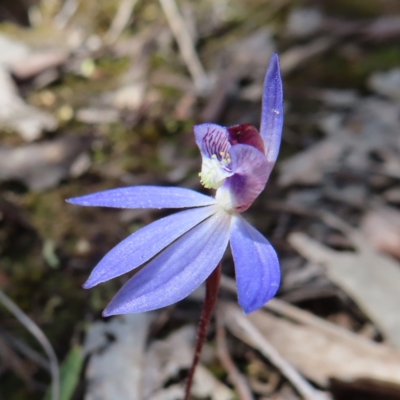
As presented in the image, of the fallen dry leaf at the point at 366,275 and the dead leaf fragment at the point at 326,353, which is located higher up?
the dead leaf fragment at the point at 326,353

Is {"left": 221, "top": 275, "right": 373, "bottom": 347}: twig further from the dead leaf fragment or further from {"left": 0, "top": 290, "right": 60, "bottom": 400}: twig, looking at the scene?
{"left": 0, "top": 290, "right": 60, "bottom": 400}: twig

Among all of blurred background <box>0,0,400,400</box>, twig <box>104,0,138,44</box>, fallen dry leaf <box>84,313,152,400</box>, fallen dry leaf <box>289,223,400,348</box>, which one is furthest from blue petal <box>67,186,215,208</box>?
twig <box>104,0,138,44</box>

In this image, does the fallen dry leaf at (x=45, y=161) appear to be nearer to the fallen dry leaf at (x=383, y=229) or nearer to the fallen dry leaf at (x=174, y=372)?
the fallen dry leaf at (x=174, y=372)

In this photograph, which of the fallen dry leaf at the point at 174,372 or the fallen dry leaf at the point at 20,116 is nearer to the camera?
the fallen dry leaf at the point at 174,372

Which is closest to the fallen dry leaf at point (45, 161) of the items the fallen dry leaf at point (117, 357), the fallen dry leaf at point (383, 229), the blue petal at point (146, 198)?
the fallen dry leaf at point (117, 357)

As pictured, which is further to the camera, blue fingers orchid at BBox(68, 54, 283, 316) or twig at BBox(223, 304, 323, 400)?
twig at BBox(223, 304, 323, 400)

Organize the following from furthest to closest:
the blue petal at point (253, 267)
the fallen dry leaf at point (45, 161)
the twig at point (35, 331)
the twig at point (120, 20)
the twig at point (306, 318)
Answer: the twig at point (120, 20) → the fallen dry leaf at point (45, 161) → the twig at point (306, 318) → the twig at point (35, 331) → the blue petal at point (253, 267)
